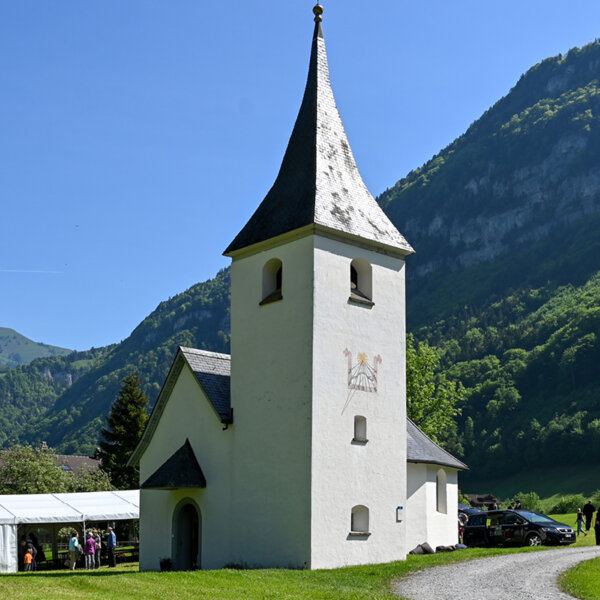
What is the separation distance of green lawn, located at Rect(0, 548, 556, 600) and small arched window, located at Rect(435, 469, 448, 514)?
10.3 meters

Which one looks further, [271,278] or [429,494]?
[429,494]

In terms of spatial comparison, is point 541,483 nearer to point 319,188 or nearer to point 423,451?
point 423,451

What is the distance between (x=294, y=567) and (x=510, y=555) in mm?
7509

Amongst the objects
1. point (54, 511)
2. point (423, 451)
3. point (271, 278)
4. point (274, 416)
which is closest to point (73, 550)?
point (54, 511)

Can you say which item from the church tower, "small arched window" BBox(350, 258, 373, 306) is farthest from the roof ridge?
"small arched window" BBox(350, 258, 373, 306)

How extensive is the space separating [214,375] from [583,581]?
15183 millimetres

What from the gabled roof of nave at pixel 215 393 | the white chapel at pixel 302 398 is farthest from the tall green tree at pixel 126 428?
the white chapel at pixel 302 398

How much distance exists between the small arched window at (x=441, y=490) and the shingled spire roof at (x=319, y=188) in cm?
1114

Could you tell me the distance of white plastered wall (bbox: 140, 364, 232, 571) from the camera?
28.5 meters

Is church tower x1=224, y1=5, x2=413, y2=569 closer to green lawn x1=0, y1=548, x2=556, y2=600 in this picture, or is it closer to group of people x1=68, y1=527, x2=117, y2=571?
green lawn x1=0, y1=548, x2=556, y2=600

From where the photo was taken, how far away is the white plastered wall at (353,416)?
25938mm

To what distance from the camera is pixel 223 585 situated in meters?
21.1

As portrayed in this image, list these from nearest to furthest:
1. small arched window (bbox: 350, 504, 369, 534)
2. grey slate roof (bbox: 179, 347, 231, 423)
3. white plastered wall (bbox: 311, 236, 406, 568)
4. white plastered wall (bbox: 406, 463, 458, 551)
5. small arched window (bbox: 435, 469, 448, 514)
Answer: white plastered wall (bbox: 311, 236, 406, 568), small arched window (bbox: 350, 504, 369, 534), grey slate roof (bbox: 179, 347, 231, 423), white plastered wall (bbox: 406, 463, 458, 551), small arched window (bbox: 435, 469, 448, 514)

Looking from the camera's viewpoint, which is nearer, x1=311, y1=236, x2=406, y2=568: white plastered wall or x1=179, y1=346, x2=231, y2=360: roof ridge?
x1=311, y1=236, x2=406, y2=568: white plastered wall
